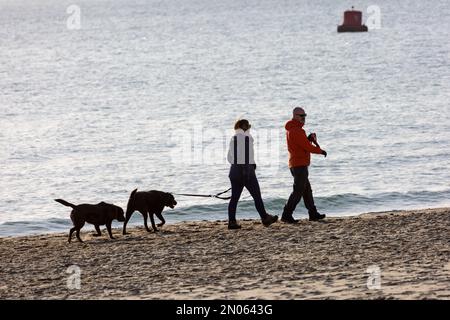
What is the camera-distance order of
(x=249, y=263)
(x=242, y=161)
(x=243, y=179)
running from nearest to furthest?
(x=249, y=263) → (x=242, y=161) → (x=243, y=179)

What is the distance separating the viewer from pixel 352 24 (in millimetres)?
99750

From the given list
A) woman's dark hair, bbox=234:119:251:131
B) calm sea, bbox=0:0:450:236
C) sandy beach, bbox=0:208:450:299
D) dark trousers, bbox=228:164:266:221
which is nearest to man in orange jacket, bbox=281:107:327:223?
sandy beach, bbox=0:208:450:299

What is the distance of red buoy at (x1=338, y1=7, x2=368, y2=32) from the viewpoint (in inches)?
3871

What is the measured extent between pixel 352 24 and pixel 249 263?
8891 cm

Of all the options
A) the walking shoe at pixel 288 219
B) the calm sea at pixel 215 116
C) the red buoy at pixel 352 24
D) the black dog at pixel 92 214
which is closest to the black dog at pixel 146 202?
the black dog at pixel 92 214

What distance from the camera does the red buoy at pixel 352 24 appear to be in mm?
98312

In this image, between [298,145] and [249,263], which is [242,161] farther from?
[249,263]

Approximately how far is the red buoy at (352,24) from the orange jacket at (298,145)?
83701 mm

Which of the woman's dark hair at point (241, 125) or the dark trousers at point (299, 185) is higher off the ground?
the woman's dark hair at point (241, 125)

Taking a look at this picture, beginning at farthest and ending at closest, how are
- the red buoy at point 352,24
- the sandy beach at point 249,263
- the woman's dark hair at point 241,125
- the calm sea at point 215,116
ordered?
the red buoy at point 352,24 < the calm sea at point 215,116 < the woman's dark hair at point 241,125 < the sandy beach at point 249,263

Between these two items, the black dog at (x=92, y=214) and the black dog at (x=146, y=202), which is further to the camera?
the black dog at (x=146, y=202)

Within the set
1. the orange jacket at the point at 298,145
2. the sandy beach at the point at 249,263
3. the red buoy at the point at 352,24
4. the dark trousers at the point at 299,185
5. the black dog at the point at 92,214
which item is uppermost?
the red buoy at the point at 352,24

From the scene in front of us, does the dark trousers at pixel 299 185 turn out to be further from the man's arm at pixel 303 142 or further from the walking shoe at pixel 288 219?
the man's arm at pixel 303 142

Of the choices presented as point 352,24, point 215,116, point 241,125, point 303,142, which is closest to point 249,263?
point 241,125
